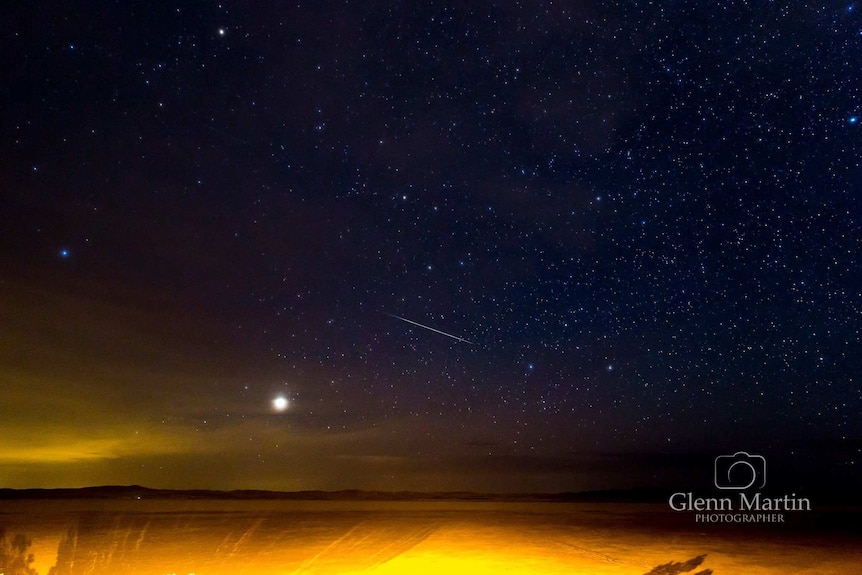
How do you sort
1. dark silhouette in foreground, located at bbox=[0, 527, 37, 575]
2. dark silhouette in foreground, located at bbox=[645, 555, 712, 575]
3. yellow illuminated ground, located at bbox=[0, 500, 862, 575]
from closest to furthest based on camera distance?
dark silhouette in foreground, located at bbox=[0, 527, 37, 575]
dark silhouette in foreground, located at bbox=[645, 555, 712, 575]
yellow illuminated ground, located at bbox=[0, 500, 862, 575]

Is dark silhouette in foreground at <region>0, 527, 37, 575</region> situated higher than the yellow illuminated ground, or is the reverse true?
the yellow illuminated ground

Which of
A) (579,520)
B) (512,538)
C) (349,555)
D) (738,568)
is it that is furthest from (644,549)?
(579,520)

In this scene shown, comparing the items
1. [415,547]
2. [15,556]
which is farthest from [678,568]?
[15,556]

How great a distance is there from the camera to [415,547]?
15117 mm

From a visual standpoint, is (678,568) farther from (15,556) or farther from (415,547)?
(15,556)

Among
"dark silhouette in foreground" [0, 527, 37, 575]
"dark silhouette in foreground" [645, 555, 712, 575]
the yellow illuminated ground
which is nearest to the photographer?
"dark silhouette in foreground" [0, 527, 37, 575]

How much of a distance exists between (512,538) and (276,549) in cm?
688

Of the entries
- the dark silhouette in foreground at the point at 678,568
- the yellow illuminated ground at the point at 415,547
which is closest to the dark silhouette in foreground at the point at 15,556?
the yellow illuminated ground at the point at 415,547

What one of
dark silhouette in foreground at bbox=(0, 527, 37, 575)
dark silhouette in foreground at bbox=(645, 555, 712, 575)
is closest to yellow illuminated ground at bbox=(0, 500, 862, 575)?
dark silhouette in foreground at bbox=(645, 555, 712, 575)

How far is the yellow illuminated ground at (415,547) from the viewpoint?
11945mm

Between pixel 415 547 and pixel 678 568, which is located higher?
pixel 678 568

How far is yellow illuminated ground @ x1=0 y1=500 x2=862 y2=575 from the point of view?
11945 mm

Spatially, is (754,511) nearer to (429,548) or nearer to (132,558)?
(429,548)

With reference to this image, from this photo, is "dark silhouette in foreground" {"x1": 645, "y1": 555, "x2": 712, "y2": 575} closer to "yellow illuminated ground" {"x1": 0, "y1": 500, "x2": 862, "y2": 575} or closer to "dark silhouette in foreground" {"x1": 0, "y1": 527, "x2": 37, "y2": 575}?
"yellow illuminated ground" {"x1": 0, "y1": 500, "x2": 862, "y2": 575}
